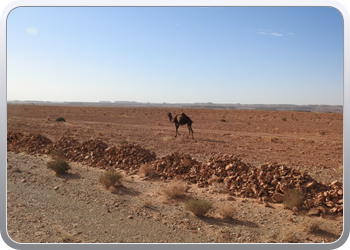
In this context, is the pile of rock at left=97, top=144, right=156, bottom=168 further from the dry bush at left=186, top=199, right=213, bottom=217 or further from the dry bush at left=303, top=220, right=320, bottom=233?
the dry bush at left=303, top=220, right=320, bottom=233

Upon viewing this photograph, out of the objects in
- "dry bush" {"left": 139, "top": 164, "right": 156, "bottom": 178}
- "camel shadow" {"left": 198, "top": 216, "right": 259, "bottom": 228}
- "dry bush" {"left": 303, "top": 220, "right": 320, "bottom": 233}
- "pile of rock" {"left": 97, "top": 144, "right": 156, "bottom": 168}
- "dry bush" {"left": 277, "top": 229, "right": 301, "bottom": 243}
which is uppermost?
"pile of rock" {"left": 97, "top": 144, "right": 156, "bottom": 168}

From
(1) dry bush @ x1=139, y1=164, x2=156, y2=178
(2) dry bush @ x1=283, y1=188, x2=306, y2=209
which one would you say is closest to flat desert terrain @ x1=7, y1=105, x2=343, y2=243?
(1) dry bush @ x1=139, y1=164, x2=156, y2=178

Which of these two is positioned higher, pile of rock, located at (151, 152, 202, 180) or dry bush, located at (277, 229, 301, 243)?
pile of rock, located at (151, 152, 202, 180)

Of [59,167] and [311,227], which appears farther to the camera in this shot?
[59,167]

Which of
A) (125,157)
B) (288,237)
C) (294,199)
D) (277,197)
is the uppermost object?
(125,157)

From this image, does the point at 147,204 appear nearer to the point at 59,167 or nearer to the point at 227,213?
the point at 227,213

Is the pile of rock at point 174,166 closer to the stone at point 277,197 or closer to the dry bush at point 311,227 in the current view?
the stone at point 277,197

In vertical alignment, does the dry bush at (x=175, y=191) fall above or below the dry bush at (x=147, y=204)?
above

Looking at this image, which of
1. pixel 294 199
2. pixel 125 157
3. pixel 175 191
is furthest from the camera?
pixel 125 157

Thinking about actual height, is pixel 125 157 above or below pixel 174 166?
above

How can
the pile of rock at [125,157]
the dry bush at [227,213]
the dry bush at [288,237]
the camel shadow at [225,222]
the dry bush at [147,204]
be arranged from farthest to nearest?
the pile of rock at [125,157], the dry bush at [147,204], the dry bush at [227,213], the camel shadow at [225,222], the dry bush at [288,237]

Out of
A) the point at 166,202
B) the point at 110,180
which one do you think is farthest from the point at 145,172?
the point at 166,202

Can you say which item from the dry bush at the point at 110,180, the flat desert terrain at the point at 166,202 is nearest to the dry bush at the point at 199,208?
the flat desert terrain at the point at 166,202
